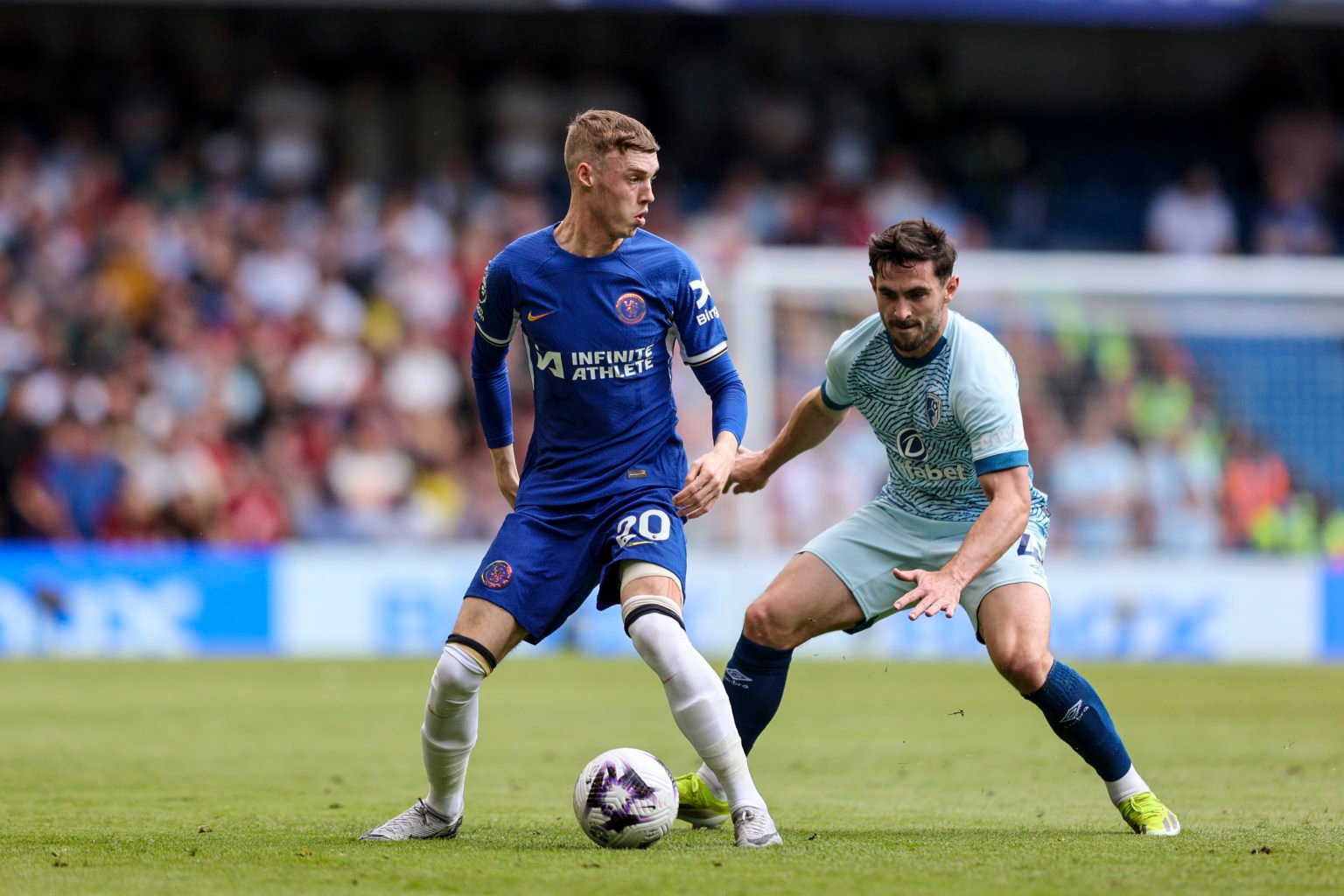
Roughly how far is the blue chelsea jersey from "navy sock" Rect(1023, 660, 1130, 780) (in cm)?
160

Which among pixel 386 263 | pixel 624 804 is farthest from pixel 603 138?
pixel 386 263

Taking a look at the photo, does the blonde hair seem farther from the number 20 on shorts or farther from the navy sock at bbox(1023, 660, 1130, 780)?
the navy sock at bbox(1023, 660, 1130, 780)

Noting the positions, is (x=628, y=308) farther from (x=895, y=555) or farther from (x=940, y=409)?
(x=895, y=555)

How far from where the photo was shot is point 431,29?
23172 mm

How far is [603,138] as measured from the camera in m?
6.07

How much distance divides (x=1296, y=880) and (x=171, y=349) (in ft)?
49.6

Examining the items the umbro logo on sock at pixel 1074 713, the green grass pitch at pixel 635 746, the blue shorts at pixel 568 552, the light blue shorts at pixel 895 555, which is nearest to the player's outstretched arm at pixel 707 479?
the blue shorts at pixel 568 552

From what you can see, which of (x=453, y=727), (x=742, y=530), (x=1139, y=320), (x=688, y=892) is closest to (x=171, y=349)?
(x=742, y=530)

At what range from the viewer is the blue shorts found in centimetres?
612

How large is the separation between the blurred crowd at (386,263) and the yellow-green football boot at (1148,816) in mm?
10450

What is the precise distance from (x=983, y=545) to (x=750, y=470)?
1199mm

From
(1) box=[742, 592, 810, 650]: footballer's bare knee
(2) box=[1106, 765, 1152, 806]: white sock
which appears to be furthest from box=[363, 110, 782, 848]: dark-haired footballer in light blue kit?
(2) box=[1106, 765, 1152, 806]: white sock

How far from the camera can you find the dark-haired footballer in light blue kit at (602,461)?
19.7 feet

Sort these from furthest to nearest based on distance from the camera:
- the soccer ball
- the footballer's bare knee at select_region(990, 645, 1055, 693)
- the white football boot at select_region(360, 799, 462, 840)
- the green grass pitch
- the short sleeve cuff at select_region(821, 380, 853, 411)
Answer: the short sleeve cuff at select_region(821, 380, 853, 411) → the footballer's bare knee at select_region(990, 645, 1055, 693) → the white football boot at select_region(360, 799, 462, 840) → the soccer ball → the green grass pitch
